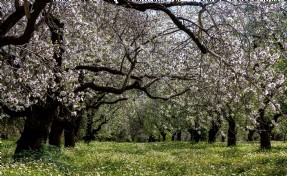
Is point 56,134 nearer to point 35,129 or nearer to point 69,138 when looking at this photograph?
point 69,138

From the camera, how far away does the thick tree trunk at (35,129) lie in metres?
15.6

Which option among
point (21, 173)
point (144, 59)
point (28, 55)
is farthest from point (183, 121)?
point (21, 173)

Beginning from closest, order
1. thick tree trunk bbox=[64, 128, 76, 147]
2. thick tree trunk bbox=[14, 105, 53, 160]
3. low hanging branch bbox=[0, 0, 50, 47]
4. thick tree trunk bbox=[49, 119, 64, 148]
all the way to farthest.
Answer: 1. low hanging branch bbox=[0, 0, 50, 47]
2. thick tree trunk bbox=[14, 105, 53, 160]
3. thick tree trunk bbox=[49, 119, 64, 148]
4. thick tree trunk bbox=[64, 128, 76, 147]

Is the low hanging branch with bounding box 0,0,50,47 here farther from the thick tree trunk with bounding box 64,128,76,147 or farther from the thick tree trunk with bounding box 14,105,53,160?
the thick tree trunk with bounding box 64,128,76,147

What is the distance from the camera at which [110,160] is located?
53.2 ft

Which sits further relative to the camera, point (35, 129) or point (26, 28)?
point (35, 129)

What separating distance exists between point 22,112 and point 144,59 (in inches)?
244

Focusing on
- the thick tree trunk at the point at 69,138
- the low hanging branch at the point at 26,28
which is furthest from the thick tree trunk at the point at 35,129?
the thick tree trunk at the point at 69,138

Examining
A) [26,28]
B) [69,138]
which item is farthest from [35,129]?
[69,138]

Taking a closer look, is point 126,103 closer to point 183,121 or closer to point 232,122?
point 232,122

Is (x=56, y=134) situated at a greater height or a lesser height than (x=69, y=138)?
greater

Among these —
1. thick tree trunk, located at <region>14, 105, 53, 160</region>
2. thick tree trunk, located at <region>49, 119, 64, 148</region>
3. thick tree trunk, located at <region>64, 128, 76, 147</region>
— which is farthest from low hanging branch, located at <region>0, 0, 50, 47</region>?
thick tree trunk, located at <region>64, 128, 76, 147</region>

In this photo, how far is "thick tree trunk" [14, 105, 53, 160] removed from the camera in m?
15.6

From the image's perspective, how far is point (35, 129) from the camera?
1568 cm
